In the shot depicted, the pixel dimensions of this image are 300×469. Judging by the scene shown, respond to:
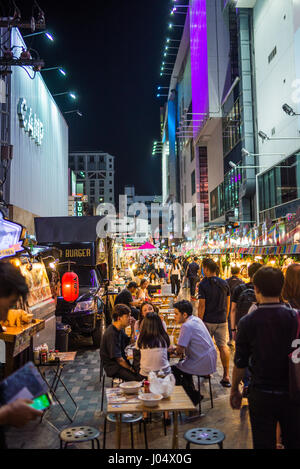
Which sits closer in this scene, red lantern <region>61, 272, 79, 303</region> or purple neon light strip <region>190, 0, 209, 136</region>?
red lantern <region>61, 272, 79, 303</region>

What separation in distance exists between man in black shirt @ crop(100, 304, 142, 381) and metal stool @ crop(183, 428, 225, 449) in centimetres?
207

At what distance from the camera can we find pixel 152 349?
538 cm

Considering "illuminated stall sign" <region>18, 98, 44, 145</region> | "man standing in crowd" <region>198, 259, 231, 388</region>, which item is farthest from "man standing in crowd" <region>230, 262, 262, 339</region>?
"illuminated stall sign" <region>18, 98, 44, 145</region>

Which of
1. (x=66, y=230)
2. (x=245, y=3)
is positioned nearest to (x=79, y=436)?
(x=66, y=230)

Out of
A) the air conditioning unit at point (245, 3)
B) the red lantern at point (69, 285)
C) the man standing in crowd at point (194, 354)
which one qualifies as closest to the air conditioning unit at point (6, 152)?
the red lantern at point (69, 285)

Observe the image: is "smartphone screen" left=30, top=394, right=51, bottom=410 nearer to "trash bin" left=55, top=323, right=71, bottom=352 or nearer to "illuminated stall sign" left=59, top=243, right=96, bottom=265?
"trash bin" left=55, top=323, right=71, bottom=352

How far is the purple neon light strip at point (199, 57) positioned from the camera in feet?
121

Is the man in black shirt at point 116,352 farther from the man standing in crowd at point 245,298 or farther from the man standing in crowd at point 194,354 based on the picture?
the man standing in crowd at point 245,298

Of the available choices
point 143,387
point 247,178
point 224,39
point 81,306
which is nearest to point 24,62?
point 81,306

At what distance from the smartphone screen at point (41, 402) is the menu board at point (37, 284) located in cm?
506

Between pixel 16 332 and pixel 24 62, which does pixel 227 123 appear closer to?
pixel 24 62

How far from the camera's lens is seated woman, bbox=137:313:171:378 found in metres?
5.38

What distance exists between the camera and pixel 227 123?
108 ft

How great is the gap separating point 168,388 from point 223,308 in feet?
11.0
